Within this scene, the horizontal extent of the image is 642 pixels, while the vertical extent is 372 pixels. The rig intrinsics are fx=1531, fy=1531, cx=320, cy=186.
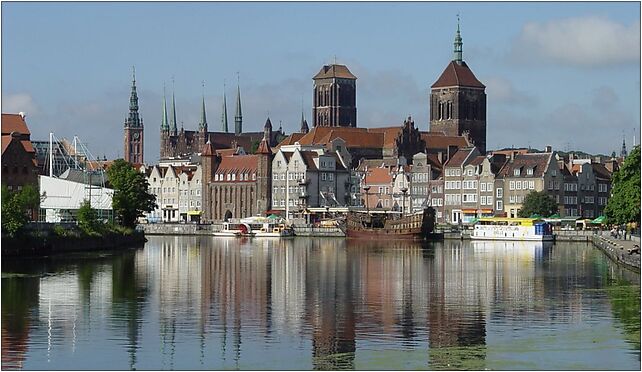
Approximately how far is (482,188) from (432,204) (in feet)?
26.1

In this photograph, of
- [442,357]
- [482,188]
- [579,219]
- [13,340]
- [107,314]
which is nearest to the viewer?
[442,357]

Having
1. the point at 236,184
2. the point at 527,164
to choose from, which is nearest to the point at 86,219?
the point at 527,164

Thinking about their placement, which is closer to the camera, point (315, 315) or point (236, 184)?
point (315, 315)

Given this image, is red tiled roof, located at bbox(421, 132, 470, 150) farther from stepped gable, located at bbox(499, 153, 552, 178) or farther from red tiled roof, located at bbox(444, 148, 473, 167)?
stepped gable, located at bbox(499, 153, 552, 178)

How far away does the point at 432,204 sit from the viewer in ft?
543

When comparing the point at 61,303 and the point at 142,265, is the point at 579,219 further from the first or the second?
the point at 61,303

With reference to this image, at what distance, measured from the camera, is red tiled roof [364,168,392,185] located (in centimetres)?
17312

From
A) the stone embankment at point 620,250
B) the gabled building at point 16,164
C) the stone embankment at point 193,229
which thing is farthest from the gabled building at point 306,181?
the gabled building at point 16,164

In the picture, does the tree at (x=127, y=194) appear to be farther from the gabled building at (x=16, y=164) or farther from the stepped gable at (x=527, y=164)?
the stepped gable at (x=527, y=164)

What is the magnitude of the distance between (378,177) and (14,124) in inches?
2686

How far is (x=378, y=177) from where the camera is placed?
174 metres

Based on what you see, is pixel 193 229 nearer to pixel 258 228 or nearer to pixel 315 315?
pixel 258 228

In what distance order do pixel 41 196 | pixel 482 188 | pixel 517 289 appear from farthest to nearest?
pixel 482 188 → pixel 41 196 → pixel 517 289

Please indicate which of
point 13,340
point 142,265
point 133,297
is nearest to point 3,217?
point 142,265
